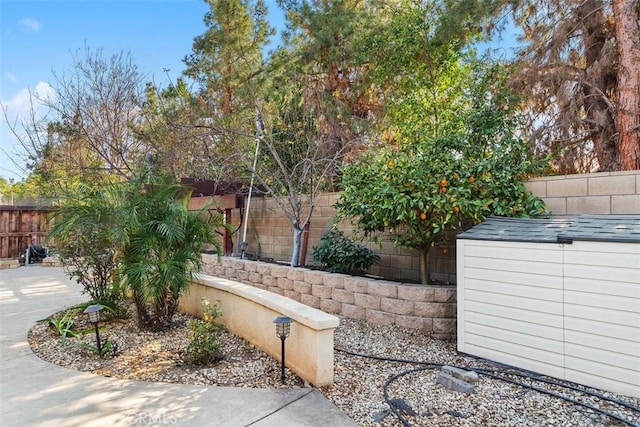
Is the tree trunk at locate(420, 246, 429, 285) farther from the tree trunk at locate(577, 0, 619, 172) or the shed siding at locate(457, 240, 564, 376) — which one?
the tree trunk at locate(577, 0, 619, 172)

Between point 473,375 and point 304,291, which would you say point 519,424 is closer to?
point 473,375

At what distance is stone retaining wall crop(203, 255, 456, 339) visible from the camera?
4941mm

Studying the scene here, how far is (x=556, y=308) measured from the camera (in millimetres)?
3697

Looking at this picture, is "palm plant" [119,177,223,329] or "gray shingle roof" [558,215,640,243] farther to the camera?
"palm plant" [119,177,223,329]

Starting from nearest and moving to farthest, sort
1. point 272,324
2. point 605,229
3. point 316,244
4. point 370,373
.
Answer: point 605,229 → point 370,373 → point 272,324 → point 316,244

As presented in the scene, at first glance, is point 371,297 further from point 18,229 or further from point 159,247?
point 18,229

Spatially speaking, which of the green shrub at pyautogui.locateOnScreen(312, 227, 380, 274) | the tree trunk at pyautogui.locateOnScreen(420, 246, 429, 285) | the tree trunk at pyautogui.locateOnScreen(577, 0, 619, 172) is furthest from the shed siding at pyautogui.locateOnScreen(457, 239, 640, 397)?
the tree trunk at pyautogui.locateOnScreen(577, 0, 619, 172)

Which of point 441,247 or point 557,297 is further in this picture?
point 441,247

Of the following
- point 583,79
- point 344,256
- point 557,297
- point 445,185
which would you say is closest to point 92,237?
point 344,256

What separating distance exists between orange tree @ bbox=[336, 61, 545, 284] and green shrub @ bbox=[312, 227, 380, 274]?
1.12ft

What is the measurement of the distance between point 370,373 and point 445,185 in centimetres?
248

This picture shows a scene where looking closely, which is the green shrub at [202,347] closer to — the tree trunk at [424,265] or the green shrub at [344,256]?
the green shrub at [344,256]

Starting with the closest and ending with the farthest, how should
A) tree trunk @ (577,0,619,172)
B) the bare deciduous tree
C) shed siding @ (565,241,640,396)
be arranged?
shed siding @ (565,241,640,396) → tree trunk @ (577,0,619,172) → the bare deciduous tree

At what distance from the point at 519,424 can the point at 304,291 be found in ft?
13.4
